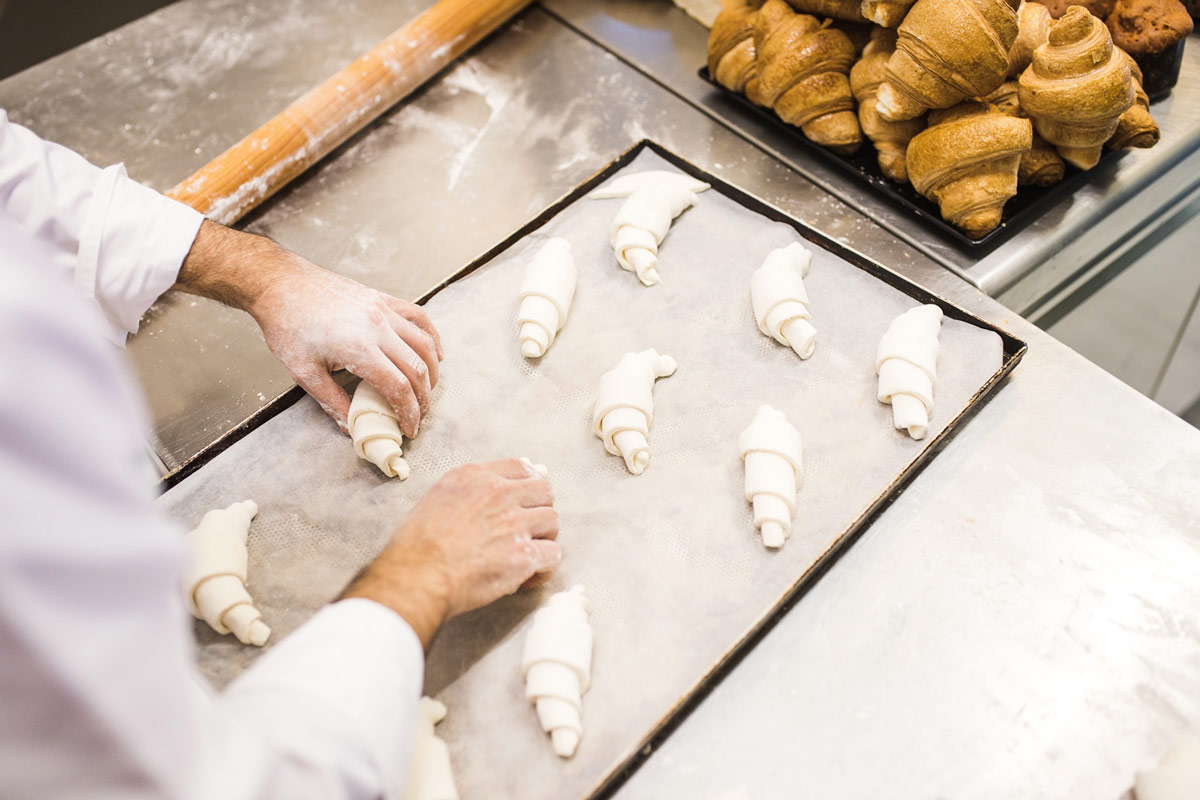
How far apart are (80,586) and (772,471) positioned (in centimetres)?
101

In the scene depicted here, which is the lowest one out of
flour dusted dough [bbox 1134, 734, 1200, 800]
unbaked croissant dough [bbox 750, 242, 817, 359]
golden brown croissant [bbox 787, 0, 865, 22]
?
unbaked croissant dough [bbox 750, 242, 817, 359]

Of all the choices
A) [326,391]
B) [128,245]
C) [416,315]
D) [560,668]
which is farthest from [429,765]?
[128,245]

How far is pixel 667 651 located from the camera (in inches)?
50.1

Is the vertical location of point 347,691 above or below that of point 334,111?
above

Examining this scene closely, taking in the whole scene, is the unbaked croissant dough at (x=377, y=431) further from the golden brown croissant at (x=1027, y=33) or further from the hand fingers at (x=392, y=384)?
the golden brown croissant at (x=1027, y=33)

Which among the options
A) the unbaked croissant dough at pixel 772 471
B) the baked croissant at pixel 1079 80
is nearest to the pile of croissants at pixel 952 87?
the baked croissant at pixel 1079 80

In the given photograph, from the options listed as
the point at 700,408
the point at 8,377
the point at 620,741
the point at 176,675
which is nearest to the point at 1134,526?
the point at 700,408

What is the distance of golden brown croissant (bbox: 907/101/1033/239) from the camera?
161cm

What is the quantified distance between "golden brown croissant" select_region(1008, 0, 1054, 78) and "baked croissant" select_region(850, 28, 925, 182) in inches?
8.3

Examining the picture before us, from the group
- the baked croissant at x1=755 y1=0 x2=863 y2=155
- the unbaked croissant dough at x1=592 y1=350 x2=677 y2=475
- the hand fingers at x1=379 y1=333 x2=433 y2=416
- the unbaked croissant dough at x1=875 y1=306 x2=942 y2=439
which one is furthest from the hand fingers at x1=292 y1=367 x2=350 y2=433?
the baked croissant at x1=755 y1=0 x2=863 y2=155

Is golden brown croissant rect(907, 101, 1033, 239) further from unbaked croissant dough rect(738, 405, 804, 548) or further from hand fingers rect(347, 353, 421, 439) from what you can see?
hand fingers rect(347, 353, 421, 439)

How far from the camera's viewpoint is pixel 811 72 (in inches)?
73.5

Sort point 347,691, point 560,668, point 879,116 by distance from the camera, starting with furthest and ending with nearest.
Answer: point 879,116
point 560,668
point 347,691

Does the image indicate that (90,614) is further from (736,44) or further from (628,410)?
(736,44)
